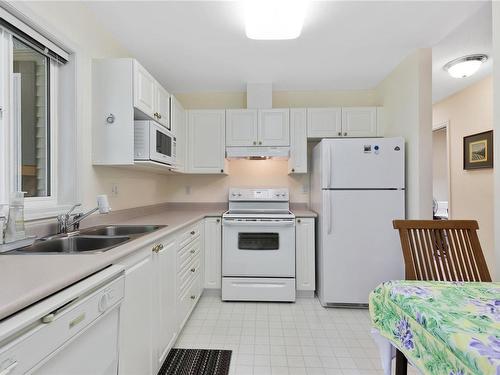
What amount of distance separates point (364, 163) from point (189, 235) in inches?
69.9

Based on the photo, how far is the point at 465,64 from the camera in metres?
2.67

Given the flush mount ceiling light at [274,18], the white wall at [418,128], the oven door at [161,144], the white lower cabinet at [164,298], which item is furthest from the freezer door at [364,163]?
the white lower cabinet at [164,298]

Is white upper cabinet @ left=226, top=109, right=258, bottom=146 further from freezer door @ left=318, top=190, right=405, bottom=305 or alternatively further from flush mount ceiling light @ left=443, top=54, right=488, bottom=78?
flush mount ceiling light @ left=443, top=54, right=488, bottom=78

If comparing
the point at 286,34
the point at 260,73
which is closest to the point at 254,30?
the point at 286,34

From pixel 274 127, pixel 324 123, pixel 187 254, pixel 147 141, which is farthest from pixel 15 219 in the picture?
pixel 324 123

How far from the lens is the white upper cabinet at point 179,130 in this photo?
2746mm

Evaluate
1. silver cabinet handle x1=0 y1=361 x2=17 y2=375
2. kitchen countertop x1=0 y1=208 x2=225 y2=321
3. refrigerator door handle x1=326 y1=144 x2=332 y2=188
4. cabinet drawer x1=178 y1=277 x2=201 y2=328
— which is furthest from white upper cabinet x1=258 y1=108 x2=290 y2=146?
silver cabinet handle x1=0 y1=361 x2=17 y2=375

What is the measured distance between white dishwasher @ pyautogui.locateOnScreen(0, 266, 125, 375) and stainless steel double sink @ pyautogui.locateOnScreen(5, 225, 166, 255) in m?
0.27

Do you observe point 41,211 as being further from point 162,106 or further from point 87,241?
point 162,106

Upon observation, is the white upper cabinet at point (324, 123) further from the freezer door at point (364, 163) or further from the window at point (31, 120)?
the window at point (31, 120)

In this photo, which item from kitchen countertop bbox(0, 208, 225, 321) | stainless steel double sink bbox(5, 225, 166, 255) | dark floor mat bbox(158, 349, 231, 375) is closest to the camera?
kitchen countertop bbox(0, 208, 225, 321)

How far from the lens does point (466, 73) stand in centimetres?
276

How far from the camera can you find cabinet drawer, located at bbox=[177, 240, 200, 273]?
2031 millimetres

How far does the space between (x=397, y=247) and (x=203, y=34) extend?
8.50ft
